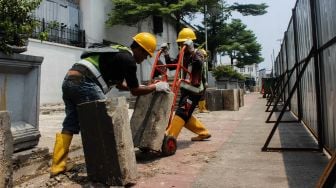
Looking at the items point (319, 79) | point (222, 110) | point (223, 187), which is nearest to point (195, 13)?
point (222, 110)

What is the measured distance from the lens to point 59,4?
17.9 metres

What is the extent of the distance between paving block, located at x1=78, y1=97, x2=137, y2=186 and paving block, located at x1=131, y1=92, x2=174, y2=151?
1.04 metres

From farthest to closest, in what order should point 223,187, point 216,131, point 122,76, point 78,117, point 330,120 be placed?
point 216,131 < point 330,120 < point 122,76 < point 78,117 < point 223,187

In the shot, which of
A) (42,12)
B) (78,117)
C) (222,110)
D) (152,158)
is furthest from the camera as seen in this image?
A: (42,12)

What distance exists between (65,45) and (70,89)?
13.5 metres

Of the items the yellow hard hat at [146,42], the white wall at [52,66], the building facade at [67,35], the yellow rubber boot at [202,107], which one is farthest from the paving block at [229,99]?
the yellow hard hat at [146,42]

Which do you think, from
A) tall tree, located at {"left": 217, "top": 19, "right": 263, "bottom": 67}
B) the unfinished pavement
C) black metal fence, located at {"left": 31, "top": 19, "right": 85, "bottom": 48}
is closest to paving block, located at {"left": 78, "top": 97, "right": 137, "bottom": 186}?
the unfinished pavement

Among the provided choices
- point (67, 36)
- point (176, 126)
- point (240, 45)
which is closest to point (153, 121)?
point (176, 126)

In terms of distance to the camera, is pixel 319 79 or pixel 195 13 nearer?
pixel 319 79

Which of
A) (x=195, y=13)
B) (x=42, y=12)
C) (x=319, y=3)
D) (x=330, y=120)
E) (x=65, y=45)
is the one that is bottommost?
(x=330, y=120)

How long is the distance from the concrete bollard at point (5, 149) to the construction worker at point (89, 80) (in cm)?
114

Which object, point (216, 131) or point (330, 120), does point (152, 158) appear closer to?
point (330, 120)

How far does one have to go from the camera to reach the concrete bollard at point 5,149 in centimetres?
303

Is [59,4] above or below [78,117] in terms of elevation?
above
